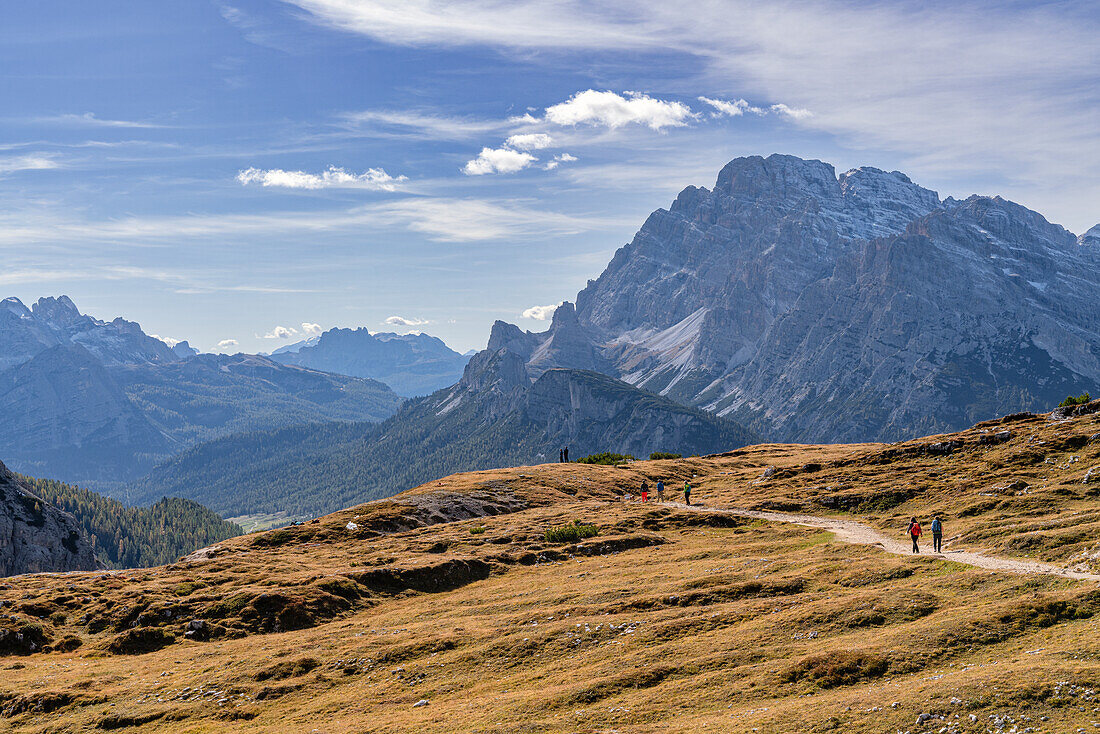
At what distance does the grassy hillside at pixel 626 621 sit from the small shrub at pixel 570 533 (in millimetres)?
927

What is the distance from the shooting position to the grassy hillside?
3003 centimetres

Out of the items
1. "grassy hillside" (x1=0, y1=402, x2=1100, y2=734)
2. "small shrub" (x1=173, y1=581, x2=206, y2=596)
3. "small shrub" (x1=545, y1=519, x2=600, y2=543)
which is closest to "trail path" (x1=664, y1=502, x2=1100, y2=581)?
"grassy hillside" (x1=0, y1=402, x2=1100, y2=734)

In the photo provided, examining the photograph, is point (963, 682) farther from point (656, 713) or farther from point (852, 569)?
point (852, 569)

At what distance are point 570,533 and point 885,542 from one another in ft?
97.7

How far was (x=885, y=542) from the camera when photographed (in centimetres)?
5734

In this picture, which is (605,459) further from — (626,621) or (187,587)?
(626,621)

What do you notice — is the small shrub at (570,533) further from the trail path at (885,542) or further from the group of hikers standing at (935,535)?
the group of hikers standing at (935,535)

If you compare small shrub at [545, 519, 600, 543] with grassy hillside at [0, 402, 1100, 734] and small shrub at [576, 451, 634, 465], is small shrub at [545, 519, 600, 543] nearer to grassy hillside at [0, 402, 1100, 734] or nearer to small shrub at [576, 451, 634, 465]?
grassy hillside at [0, 402, 1100, 734]

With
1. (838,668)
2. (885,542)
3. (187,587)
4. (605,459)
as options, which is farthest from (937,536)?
(605,459)

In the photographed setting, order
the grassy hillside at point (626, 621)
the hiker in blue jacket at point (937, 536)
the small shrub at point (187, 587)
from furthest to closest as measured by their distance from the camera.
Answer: the small shrub at point (187, 587) < the hiker in blue jacket at point (937, 536) < the grassy hillside at point (626, 621)

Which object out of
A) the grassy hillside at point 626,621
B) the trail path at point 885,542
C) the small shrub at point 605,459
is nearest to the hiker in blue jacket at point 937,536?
the trail path at point 885,542

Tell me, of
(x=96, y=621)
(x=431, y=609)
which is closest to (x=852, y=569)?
(x=431, y=609)

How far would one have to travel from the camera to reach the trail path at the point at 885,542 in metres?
40.6

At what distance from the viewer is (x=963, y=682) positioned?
26781mm
